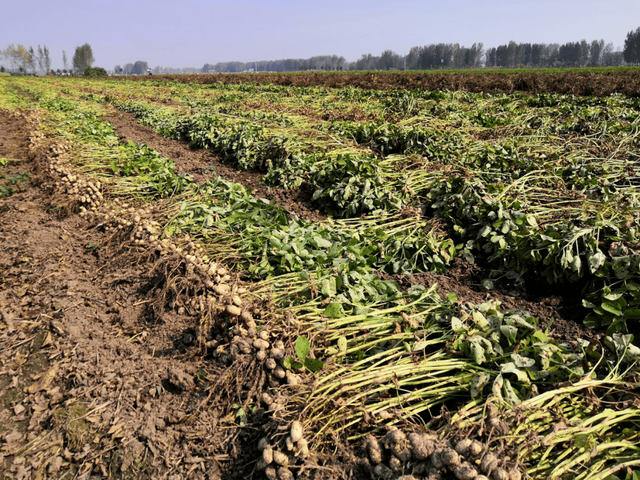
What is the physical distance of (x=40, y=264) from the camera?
14.3 feet

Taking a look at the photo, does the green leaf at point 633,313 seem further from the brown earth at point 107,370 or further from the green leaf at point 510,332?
the green leaf at point 510,332

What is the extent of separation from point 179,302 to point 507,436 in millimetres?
2846

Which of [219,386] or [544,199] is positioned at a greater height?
[544,199]

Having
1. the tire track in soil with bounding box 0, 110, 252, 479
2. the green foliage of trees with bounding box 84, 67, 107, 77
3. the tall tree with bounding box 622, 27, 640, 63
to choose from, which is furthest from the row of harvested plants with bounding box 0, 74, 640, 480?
the tall tree with bounding box 622, 27, 640, 63

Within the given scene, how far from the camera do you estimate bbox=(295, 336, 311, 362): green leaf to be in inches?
94.7

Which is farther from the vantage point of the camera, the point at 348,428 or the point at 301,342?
the point at 301,342

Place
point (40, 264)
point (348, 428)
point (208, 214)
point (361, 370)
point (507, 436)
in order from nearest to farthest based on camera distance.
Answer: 1. point (507, 436)
2. point (348, 428)
3. point (361, 370)
4. point (40, 264)
5. point (208, 214)

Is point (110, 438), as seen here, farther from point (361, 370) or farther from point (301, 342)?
point (361, 370)

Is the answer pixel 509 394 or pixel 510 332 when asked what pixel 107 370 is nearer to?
pixel 509 394

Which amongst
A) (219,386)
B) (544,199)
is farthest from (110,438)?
(544,199)

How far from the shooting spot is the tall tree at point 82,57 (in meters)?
130

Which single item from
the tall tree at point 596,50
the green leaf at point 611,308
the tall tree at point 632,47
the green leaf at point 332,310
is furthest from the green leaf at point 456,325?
the tall tree at point 596,50

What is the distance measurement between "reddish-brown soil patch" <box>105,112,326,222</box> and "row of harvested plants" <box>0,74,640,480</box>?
27cm

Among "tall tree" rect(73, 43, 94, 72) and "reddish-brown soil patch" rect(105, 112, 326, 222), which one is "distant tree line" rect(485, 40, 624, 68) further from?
"tall tree" rect(73, 43, 94, 72)
